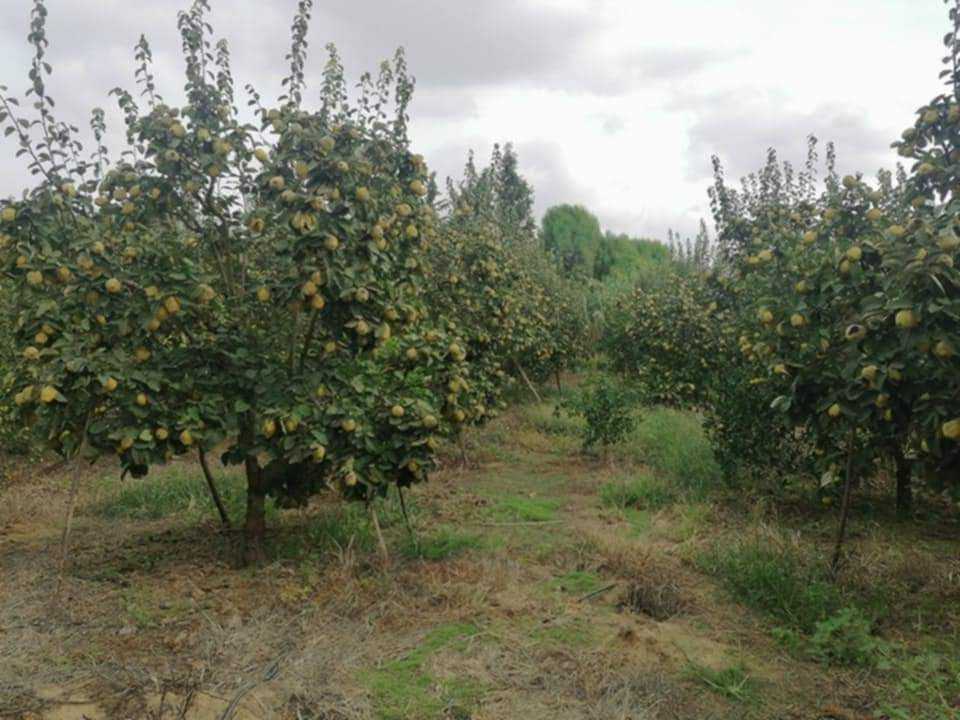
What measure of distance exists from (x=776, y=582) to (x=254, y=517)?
115 inches

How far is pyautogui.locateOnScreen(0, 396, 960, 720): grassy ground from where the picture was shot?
2979 mm

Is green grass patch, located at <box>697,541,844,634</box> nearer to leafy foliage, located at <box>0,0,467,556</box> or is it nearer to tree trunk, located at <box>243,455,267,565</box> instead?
leafy foliage, located at <box>0,0,467,556</box>

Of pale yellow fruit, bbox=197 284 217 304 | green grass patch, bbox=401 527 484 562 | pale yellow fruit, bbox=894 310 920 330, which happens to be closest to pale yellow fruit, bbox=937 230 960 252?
pale yellow fruit, bbox=894 310 920 330

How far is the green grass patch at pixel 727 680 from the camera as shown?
304cm

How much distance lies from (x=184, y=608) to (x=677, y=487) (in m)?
3.72

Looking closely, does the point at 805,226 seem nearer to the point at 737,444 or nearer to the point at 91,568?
the point at 737,444

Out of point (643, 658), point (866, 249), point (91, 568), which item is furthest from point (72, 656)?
point (866, 249)

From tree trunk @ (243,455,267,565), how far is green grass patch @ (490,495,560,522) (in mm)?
1727

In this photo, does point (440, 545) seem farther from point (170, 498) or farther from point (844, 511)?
point (170, 498)

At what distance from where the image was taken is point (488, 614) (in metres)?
3.79

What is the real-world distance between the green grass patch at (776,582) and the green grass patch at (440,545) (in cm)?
138

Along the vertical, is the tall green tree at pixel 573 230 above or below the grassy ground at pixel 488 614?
above

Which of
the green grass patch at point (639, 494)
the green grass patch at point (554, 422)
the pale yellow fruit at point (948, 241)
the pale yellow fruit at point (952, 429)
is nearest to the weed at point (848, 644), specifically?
the pale yellow fruit at point (952, 429)

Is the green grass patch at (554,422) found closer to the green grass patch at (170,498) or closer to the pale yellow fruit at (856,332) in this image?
the green grass patch at (170,498)
